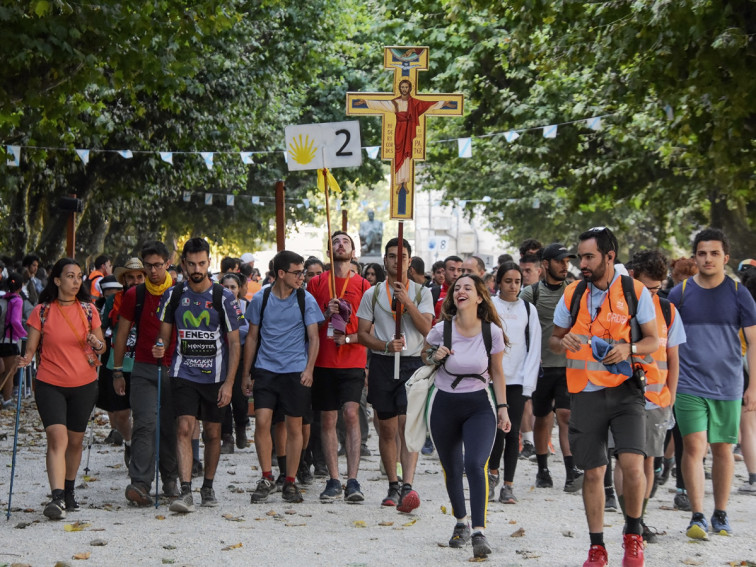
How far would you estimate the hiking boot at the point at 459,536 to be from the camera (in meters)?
7.46

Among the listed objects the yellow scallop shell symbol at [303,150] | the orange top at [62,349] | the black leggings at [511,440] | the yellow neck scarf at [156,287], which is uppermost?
the yellow scallop shell symbol at [303,150]

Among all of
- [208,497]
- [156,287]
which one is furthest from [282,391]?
[156,287]

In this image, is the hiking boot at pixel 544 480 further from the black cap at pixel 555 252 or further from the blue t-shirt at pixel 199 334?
the blue t-shirt at pixel 199 334

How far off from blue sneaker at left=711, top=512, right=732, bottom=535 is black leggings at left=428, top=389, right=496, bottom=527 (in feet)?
5.48

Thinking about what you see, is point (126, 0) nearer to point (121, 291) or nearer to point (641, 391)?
point (121, 291)

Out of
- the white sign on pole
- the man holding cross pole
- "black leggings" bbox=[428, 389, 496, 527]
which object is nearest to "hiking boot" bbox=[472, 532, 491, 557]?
"black leggings" bbox=[428, 389, 496, 527]

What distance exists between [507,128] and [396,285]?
18.0 m

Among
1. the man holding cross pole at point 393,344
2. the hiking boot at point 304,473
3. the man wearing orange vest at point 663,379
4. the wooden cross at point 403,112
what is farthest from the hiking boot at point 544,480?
the wooden cross at point 403,112

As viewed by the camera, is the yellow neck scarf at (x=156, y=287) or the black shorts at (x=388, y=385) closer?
the black shorts at (x=388, y=385)

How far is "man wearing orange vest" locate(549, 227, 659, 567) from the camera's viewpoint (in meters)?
6.64

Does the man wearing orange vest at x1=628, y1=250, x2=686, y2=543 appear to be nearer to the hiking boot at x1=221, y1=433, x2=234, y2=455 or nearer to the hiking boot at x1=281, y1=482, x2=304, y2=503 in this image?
the hiking boot at x1=281, y1=482, x2=304, y2=503

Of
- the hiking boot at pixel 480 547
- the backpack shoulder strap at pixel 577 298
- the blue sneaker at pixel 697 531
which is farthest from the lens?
the blue sneaker at pixel 697 531

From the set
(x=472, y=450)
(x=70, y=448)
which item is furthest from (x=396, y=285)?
(x=70, y=448)

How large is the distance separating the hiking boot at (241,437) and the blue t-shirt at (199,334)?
138 inches
